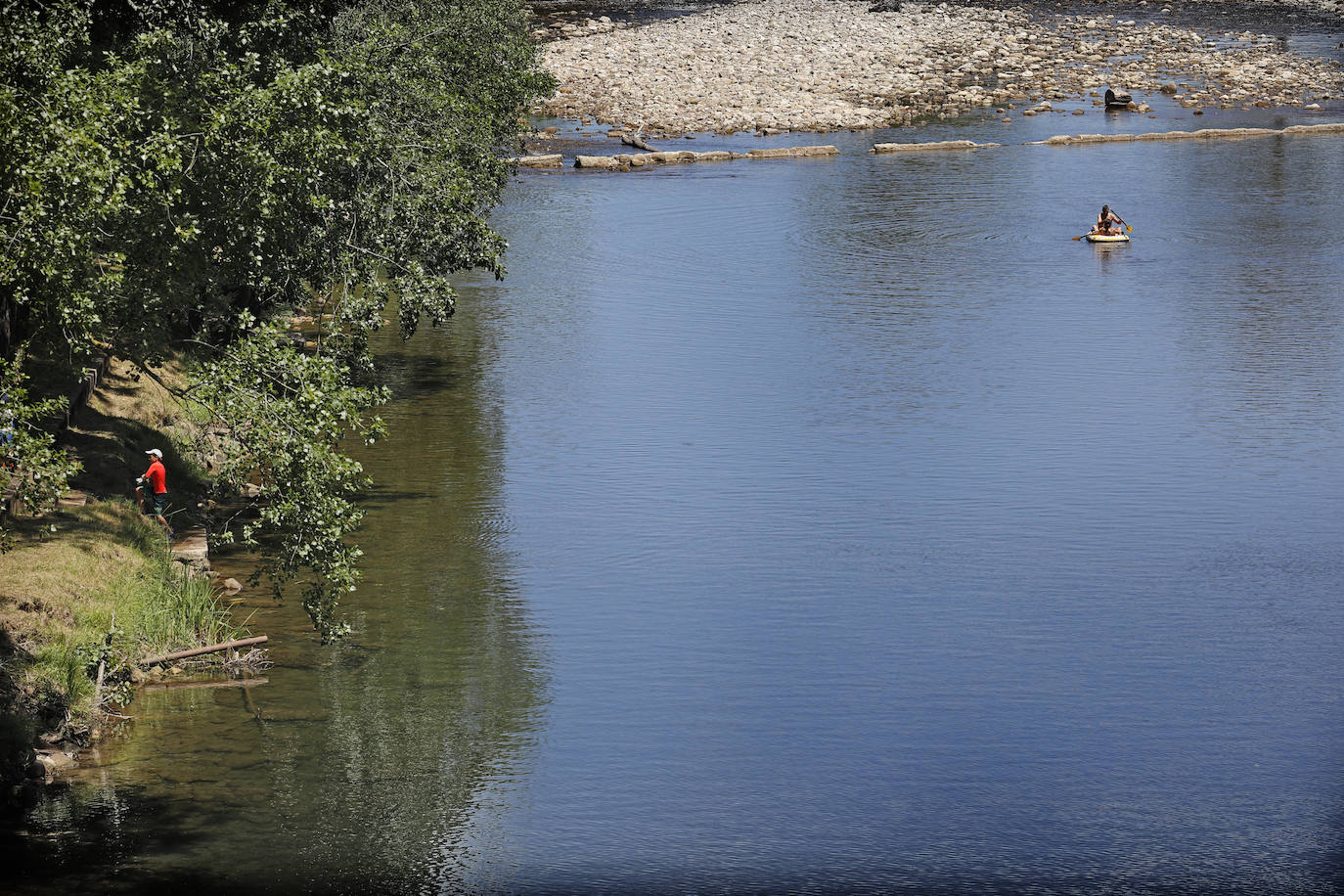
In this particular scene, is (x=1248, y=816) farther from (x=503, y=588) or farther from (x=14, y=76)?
(x=14, y=76)

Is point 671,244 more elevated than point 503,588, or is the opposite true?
point 671,244

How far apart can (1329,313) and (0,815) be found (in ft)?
171

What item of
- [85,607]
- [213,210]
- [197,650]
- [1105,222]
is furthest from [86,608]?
[1105,222]

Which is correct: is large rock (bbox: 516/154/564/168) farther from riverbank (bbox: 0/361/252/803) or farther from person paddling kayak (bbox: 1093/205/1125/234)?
riverbank (bbox: 0/361/252/803)

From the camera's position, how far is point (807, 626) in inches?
1318

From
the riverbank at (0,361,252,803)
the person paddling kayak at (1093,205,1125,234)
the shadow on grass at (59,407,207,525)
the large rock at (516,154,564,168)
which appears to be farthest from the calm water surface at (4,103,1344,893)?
the large rock at (516,154,564,168)

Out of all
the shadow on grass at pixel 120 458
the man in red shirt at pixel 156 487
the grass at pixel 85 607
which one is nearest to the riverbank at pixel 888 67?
the shadow on grass at pixel 120 458

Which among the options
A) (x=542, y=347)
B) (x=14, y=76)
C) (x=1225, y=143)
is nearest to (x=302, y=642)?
(x=14, y=76)

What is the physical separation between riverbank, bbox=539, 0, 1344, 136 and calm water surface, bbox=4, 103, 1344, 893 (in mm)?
58020

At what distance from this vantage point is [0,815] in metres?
A: 24.8

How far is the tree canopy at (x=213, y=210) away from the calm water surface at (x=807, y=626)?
12.6ft

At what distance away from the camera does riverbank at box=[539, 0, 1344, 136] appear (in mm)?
120000

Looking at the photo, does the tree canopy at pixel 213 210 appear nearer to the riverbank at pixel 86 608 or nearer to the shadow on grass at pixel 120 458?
the shadow on grass at pixel 120 458

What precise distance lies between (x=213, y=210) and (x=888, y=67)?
4431 inches
